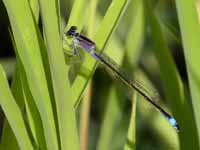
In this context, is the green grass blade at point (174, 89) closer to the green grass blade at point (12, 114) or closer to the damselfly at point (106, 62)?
the damselfly at point (106, 62)

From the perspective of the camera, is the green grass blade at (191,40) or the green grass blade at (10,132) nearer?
the green grass blade at (191,40)

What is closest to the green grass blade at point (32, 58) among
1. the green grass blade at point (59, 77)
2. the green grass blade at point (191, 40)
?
the green grass blade at point (59, 77)

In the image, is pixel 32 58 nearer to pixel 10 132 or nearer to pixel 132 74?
pixel 10 132

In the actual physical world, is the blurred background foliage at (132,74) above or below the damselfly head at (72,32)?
below

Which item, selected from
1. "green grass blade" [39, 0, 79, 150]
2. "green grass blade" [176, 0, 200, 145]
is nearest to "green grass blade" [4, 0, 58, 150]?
"green grass blade" [39, 0, 79, 150]

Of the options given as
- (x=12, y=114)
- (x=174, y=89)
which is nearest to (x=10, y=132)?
(x=12, y=114)

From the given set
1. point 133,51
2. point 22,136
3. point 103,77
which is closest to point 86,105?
point 133,51

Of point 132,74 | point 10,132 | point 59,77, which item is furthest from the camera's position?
point 132,74
